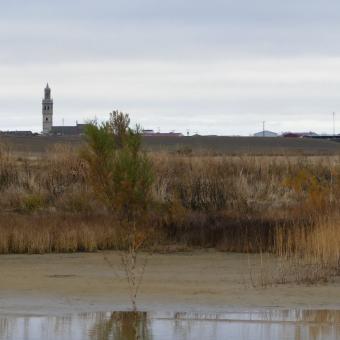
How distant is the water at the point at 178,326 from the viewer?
13.9 meters

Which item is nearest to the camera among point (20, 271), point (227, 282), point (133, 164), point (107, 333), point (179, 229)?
point (107, 333)

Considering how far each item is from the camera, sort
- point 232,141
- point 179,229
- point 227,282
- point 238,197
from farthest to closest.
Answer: point 232,141, point 238,197, point 179,229, point 227,282

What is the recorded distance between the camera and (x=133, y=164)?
24000mm

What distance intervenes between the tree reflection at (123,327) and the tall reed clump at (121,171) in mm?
7180

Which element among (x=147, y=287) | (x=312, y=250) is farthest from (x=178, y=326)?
(x=312, y=250)

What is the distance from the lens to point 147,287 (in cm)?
A: 1872

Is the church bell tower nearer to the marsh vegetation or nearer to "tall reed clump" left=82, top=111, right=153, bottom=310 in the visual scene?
the marsh vegetation

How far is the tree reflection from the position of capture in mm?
13959

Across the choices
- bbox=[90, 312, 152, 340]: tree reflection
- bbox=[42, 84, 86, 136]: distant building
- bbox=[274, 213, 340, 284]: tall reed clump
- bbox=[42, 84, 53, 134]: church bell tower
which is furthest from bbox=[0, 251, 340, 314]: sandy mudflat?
bbox=[42, 84, 53, 134]: church bell tower

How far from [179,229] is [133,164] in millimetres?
3477

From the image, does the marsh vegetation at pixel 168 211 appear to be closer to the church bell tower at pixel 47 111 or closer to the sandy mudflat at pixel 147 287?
the sandy mudflat at pixel 147 287

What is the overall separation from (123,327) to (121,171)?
937 cm

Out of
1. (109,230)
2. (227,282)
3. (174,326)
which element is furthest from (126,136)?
(174,326)

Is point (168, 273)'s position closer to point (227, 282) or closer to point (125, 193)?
point (227, 282)
